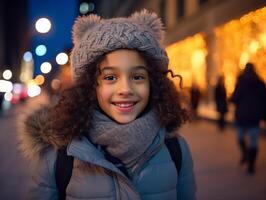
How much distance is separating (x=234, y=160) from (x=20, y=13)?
80640 millimetres

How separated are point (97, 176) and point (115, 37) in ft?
2.05

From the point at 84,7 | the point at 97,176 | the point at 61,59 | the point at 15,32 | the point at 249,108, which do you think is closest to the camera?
the point at 97,176

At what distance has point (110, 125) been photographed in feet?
6.79

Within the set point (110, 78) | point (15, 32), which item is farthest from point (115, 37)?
point (15, 32)

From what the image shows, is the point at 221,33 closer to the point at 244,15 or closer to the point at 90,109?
the point at 244,15

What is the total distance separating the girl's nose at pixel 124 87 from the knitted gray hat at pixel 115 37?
156 mm

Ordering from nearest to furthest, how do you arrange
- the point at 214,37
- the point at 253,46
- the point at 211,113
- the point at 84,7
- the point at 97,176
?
1. the point at 97,176
2. the point at 253,46
3. the point at 211,113
4. the point at 214,37
5. the point at 84,7

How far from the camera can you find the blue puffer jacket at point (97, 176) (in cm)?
198

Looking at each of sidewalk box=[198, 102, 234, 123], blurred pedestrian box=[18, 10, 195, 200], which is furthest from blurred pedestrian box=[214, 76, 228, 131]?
blurred pedestrian box=[18, 10, 195, 200]

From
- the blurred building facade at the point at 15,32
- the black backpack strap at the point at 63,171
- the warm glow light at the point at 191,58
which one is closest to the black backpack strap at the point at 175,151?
the black backpack strap at the point at 63,171

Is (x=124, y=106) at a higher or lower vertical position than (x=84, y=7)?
lower

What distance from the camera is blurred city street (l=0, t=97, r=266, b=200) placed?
589 centimetres

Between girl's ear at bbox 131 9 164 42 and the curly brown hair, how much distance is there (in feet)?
0.53

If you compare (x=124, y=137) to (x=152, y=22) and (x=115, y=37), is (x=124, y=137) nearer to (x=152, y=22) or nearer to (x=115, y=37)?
(x=115, y=37)
